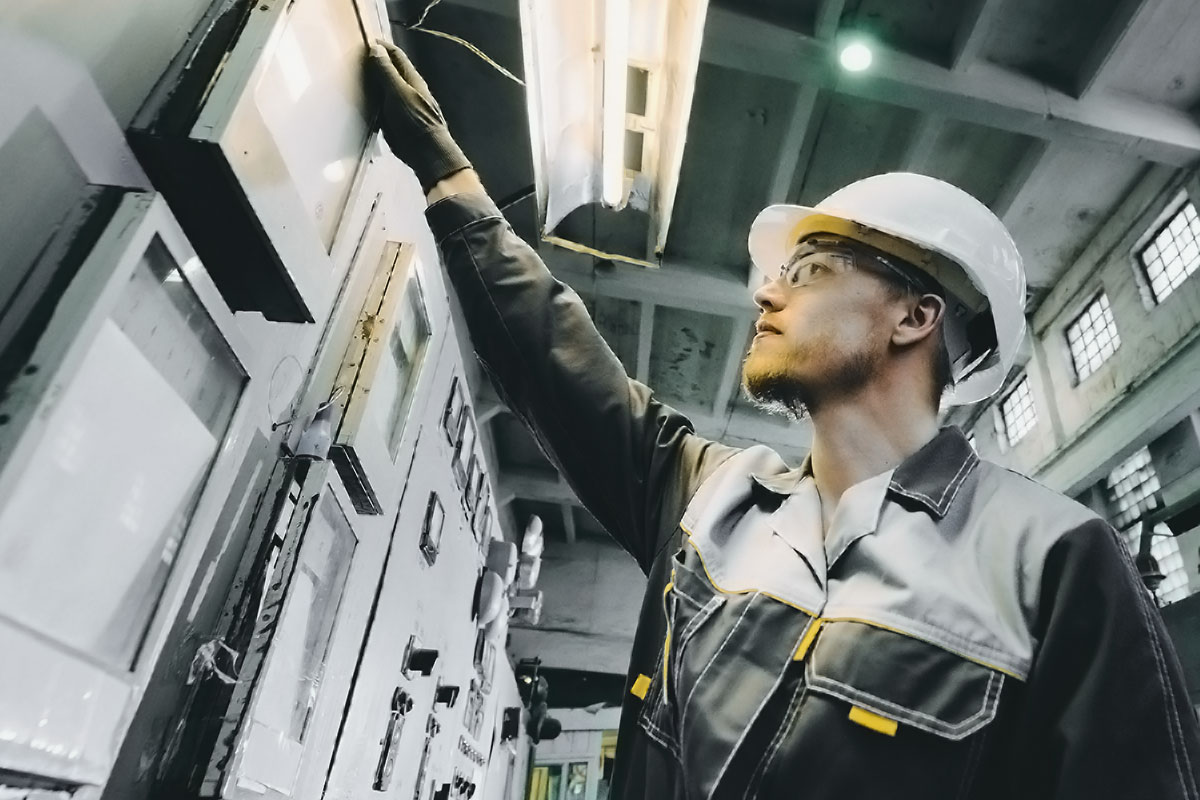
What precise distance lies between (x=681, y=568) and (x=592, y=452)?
0.32 meters

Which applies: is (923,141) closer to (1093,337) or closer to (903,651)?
(1093,337)

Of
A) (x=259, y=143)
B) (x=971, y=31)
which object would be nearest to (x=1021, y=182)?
(x=971, y=31)

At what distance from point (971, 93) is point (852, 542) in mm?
3442

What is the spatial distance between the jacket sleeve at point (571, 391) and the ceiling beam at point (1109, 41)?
12.0 feet

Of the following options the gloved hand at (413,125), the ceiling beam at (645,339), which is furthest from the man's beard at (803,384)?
the ceiling beam at (645,339)

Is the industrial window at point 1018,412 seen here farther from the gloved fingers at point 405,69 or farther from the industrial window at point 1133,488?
the gloved fingers at point 405,69

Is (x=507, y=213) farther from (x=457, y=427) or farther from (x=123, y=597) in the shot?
(x=123, y=597)

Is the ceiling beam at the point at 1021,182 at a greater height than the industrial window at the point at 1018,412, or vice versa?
the ceiling beam at the point at 1021,182

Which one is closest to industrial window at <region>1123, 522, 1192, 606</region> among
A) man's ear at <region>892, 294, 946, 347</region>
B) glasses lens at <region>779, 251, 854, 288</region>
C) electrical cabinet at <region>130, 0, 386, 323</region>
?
man's ear at <region>892, 294, 946, 347</region>

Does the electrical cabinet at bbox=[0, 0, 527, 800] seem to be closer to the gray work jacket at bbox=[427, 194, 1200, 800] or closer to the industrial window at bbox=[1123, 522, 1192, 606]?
the gray work jacket at bbox=[427, 194, 1200, 800]

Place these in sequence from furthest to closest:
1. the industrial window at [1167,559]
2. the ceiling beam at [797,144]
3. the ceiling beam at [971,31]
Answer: the industrial window at [1167,559] → the ceiling beam at [797,144] → the ceiling beam at [971,31]

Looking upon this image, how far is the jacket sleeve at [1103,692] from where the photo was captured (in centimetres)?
73

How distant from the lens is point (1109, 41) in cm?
352

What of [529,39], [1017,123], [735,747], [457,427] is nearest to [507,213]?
[457,427]
